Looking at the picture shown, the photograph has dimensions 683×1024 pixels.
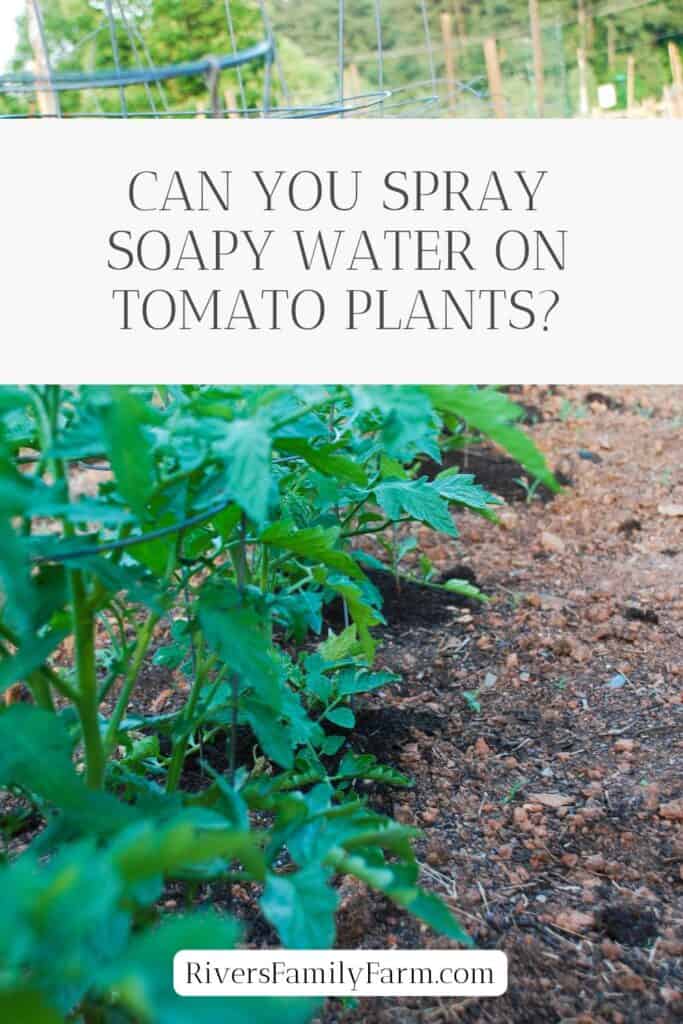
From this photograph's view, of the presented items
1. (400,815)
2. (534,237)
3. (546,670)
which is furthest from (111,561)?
(546,670)

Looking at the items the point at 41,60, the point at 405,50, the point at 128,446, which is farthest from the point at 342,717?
the point at 405,50

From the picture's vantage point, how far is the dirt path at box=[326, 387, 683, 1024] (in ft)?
4.35

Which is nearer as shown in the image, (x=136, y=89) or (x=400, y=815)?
(x=400, y=815)

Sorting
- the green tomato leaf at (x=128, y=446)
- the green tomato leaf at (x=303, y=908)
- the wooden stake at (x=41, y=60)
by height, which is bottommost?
the green tomato leaf at (x=303, y=908)

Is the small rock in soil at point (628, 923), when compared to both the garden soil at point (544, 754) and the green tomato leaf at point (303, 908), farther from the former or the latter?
the green tomato leaf at point (303, 908)

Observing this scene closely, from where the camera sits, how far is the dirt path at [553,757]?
1.33 metres

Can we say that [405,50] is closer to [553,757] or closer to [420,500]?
[553,757]

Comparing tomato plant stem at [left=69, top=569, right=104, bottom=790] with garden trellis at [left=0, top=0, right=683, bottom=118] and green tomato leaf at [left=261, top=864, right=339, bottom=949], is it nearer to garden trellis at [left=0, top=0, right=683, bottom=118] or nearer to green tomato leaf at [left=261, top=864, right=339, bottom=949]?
green tomato leaf at [left=261, top=864, right=339, bottom=949]

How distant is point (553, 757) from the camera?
1.83m

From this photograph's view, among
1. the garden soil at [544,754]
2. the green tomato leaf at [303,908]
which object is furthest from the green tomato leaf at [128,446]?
the garden soil at [544,754]

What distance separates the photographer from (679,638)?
2.27 meters

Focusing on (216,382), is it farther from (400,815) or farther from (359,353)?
(400,815)

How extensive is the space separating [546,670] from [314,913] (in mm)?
1399

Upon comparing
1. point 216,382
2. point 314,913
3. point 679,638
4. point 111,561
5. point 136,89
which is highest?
point 136,89
